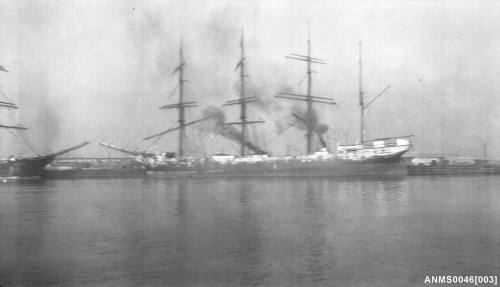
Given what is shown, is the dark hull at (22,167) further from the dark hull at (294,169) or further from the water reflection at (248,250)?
the water reflection at (248,250)

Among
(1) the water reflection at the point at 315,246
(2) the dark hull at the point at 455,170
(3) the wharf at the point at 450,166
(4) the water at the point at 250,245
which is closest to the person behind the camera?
(1) the water reflection at the point at 315,246

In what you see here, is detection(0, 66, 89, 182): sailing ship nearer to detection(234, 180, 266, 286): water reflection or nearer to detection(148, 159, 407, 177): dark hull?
detection(148, 159, 407, 177): dark hull

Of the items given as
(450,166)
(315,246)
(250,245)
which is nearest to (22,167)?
(250,245)

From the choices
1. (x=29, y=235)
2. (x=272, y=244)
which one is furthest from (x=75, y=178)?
(x=272, y=244)

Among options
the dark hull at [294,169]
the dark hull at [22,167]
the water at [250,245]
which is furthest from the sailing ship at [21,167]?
the water at [250,245]

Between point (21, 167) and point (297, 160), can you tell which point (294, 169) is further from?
point (21, 167)

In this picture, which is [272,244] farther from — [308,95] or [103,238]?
[308,95]
